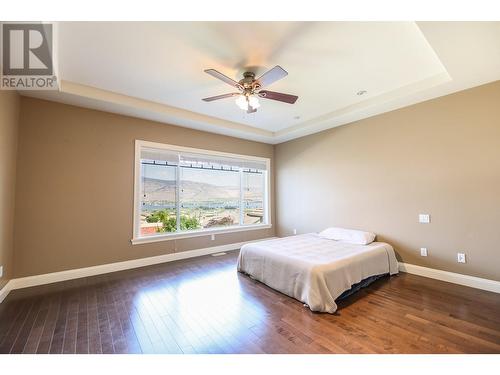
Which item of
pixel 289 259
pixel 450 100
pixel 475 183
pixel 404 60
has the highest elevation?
pixel 404 60

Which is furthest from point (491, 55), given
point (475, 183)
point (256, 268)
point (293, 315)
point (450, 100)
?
point (256, 268)

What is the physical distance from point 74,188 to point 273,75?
336cm

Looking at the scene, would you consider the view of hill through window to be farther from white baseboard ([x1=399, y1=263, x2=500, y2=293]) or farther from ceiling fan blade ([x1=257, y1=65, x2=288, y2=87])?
white baseboard ([x1=399, y1=263, x2=500, y2=293])

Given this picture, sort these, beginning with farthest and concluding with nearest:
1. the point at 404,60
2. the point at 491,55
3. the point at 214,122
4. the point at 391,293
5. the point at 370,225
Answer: the point at 214,122, the point at 370,225, the point at 391,293, the point at 404,60, the point at 491,55

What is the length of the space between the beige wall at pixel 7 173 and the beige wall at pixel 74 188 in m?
0.10

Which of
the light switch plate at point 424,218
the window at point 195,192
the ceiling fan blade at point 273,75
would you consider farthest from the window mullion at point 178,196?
the light switch plate at point 424,218

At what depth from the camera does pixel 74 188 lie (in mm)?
3305

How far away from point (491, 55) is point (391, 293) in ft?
9.32

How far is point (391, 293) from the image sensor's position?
272 cm

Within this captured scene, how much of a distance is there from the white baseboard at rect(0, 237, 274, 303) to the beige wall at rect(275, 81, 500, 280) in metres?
2.80

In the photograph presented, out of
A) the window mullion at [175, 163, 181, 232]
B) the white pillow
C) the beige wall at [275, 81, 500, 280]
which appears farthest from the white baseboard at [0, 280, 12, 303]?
the beige wall at [275, 81, 500, 280]

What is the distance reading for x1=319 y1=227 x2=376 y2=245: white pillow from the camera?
11.7 ft
